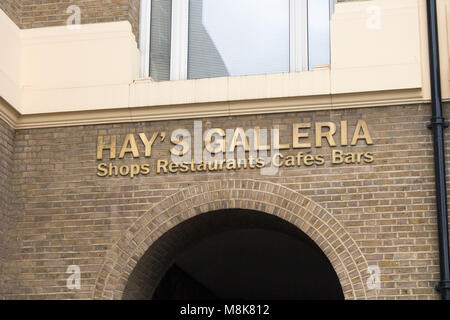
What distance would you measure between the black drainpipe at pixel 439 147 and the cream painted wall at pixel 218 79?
0.11 meters

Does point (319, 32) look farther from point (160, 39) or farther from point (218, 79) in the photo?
point (160, 39)

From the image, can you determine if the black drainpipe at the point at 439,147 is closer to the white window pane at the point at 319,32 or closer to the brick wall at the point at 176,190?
the brick wall at the point at 176,190

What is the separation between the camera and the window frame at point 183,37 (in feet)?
35.8

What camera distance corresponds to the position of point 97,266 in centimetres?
1025

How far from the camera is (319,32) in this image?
10961 millimetres

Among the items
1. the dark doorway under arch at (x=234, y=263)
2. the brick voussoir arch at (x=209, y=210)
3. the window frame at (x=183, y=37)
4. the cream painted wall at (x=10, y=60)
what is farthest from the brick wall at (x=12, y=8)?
the dark doorway under arch at (x=234, y=263)

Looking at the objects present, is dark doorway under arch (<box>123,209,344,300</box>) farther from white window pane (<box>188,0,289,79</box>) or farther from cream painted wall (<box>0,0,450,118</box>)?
white window pane (<box>188,0,289,79</box>)

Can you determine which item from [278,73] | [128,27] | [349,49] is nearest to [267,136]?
[278,73]

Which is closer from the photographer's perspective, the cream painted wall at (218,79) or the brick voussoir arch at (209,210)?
the brick voussoir arch at (209,210)

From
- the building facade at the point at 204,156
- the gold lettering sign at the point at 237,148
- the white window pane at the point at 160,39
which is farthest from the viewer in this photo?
the white window pane at the point at 160,39

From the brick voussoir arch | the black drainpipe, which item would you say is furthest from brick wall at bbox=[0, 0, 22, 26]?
the black drainpipe

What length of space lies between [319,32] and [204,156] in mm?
2193

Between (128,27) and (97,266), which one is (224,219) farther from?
(128,27)
